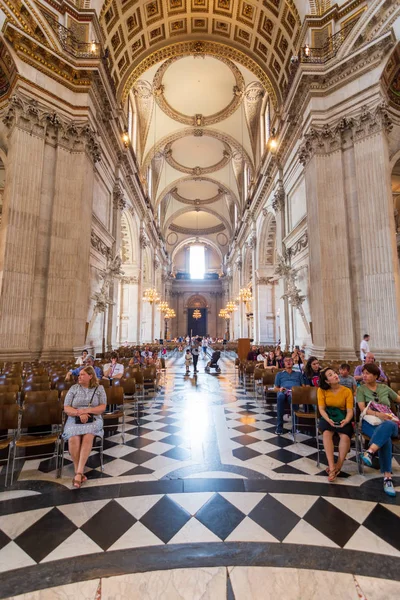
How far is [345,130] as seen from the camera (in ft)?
35.1

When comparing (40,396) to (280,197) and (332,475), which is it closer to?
(332,475)

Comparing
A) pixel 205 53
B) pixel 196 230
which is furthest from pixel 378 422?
pixel 196 230

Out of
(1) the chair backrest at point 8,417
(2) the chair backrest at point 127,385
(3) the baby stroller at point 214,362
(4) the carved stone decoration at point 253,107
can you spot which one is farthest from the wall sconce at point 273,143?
(1) the chair backrest at point 8,417

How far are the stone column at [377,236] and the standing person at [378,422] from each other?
629cm

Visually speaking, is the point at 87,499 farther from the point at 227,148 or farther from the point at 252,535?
the point at 227,148

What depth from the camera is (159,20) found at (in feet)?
49.5

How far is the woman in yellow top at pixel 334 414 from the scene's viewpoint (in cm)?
340

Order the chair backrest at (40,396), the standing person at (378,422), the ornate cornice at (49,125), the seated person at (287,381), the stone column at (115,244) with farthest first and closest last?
the stone column at (115,244) → the ornate cornice at (49,125) → the seated person at (287,381) → the chair backrest at (40,396) → the standing person at (378,422)

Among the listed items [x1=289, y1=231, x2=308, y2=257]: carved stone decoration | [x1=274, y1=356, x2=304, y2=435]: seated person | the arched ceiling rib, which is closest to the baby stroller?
[x1=289, y1=231, x2=308, y2=257]: carved stone decoration

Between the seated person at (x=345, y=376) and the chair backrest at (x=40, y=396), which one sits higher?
the seated person at (x=345, y=376)

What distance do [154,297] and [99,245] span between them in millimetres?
11309

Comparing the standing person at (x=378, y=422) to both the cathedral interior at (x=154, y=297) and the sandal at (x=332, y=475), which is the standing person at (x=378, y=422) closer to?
the cathedral interior at (x=154, y=297)

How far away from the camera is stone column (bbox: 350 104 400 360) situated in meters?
9.17

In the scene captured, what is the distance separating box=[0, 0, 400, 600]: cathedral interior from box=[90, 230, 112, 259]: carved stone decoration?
0.41 ft
